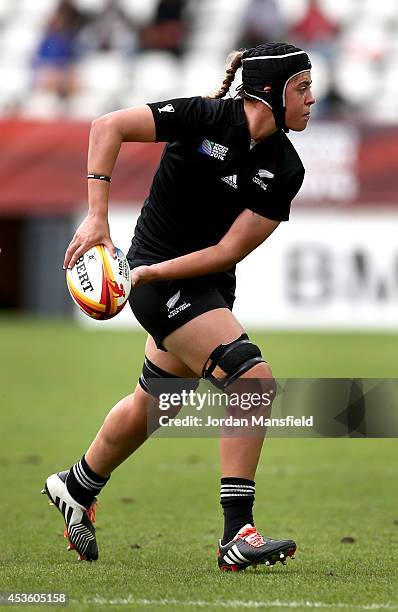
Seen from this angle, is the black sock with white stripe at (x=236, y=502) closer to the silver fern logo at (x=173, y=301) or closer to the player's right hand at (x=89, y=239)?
the silver fern logo at (x=173, y=301)

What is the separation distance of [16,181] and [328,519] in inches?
480

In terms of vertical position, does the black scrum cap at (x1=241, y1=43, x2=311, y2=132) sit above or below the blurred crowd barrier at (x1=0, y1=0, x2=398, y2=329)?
above

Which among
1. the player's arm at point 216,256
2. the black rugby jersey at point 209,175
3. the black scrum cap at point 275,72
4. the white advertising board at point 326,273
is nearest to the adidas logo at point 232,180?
the black rugby jersey at point 209,175

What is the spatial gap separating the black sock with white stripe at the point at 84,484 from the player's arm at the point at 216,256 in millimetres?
878

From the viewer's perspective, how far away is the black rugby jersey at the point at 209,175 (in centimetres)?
507

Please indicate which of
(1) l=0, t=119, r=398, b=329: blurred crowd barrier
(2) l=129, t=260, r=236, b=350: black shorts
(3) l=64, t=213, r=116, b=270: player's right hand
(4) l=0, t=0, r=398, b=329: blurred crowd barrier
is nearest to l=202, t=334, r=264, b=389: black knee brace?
(2) l=129, t=260, r=236, b=350: black shorts

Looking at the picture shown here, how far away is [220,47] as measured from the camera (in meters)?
21.5

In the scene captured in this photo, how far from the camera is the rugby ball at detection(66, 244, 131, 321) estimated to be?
4898 mm

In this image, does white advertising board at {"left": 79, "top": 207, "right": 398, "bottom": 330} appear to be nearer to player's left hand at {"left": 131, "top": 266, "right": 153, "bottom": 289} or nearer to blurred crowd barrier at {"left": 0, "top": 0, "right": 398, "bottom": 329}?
blurred crowd barrier at {"left": 0, "top": 0, "right": 398, "bottom": 329}

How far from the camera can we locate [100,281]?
4.89 m

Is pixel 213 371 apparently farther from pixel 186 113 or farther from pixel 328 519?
pixel 328 519

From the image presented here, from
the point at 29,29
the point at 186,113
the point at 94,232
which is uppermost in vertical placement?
the point at 186,113

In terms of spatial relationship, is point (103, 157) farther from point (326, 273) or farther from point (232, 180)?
point (326, 273)

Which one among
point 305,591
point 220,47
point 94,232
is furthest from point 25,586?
point 220,47
